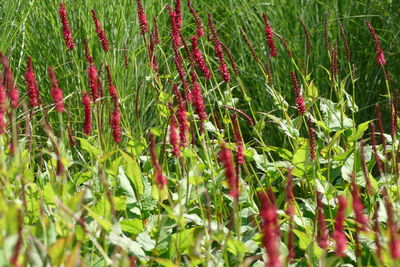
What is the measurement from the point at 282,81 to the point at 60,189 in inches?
86.6

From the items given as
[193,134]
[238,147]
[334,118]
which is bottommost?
[334,118]

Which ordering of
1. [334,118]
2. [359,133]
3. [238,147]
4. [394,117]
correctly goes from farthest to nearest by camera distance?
1. [334,118]
2. [359,133]
3. [394,117]
4. [238,147]

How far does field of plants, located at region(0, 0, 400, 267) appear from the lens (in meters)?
1.75

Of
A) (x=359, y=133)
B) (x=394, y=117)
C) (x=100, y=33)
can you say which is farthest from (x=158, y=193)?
(x=359, y=133)

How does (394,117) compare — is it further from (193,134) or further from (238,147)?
(238,147)

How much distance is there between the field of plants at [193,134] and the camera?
69.1 inches

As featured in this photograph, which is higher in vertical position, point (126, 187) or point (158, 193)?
point (158, 193)

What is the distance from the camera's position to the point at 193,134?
2344 mm

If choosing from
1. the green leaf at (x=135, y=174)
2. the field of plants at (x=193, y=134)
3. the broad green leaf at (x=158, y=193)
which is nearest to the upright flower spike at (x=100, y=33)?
the field of plants at (x=193, y=134)

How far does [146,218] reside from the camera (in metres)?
2.38

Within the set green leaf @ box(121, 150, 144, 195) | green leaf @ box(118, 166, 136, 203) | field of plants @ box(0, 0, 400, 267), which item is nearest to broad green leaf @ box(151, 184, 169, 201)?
field of plants @ box(0, 0, 400, 267)

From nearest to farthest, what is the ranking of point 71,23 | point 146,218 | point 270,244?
point 270,244
point 146,218
point 71,23

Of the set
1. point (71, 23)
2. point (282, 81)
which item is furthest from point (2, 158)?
point (282, 81)

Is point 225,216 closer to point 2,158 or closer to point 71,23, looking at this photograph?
point 2,158
